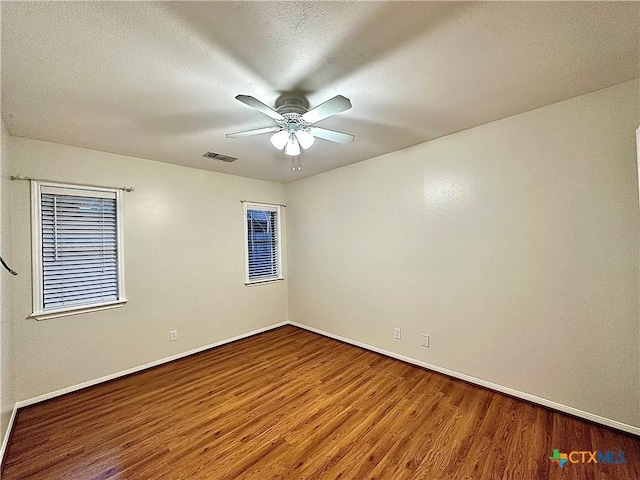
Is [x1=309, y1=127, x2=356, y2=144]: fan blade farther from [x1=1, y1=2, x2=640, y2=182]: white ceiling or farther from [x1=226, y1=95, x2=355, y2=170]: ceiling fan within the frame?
[x1=1, y1=2, x2=640, y2=182]: white ceiling

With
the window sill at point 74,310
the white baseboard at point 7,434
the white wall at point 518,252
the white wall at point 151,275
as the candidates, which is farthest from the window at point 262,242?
the white baseboard at point 7,434

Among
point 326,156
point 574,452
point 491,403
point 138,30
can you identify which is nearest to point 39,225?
point 138,30

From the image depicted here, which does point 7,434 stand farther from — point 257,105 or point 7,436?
point 257,105

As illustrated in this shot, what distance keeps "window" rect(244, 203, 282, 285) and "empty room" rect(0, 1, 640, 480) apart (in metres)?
0.70

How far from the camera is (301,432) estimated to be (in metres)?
1.98

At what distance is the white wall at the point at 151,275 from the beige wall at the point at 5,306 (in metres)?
0.17

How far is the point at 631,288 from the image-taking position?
6.03 ft

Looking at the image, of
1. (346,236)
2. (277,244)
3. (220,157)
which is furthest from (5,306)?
(346,236)

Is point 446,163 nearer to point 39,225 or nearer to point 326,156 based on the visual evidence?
point 326,156

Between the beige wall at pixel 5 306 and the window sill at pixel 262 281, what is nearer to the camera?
the beige wall at pixel 5 306

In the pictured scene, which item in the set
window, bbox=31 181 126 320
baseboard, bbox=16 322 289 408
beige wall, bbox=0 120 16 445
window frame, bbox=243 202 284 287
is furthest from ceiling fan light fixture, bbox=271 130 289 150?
baseboard, bbox=16 322 289 408

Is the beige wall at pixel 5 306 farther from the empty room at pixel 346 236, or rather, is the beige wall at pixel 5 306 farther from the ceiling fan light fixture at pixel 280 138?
the ceiling fan light fixture at pixel 280 138

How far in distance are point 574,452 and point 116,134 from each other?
14.3 feet

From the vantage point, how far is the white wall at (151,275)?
2.44 metres
